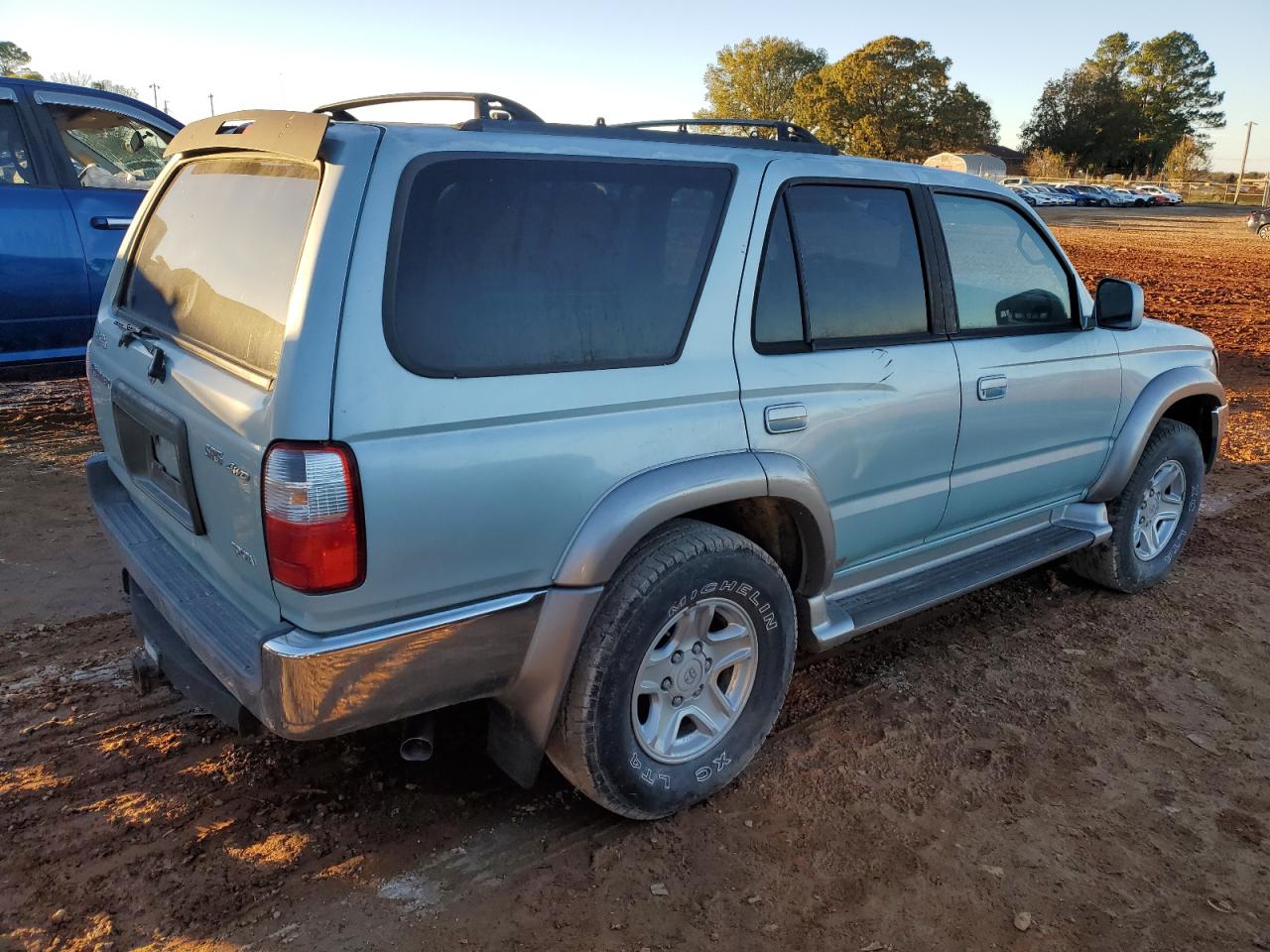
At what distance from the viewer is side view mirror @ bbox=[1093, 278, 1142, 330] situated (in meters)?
3.87

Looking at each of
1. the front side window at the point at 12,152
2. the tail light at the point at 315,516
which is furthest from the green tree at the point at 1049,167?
the tail light at the point at 315,516

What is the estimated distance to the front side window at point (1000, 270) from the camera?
350 cm

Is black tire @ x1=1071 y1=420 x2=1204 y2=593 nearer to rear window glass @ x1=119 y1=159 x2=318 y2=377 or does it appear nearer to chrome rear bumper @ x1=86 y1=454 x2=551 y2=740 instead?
chrome rear bumper @ x1=86 y1=454 x2=551 y2=740

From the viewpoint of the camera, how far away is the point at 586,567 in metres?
2.37

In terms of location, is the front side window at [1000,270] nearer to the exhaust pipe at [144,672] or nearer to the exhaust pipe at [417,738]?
the exhaust pipe at [417,738]

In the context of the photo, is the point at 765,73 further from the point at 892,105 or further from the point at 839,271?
the point at 839,271

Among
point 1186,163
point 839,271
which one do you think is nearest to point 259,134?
point 839,271

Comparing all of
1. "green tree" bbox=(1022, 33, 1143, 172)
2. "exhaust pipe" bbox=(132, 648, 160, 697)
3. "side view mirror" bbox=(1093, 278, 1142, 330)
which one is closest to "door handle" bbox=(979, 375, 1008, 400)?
"side view mirror" bbox=(1093, 278, 1142, 330)

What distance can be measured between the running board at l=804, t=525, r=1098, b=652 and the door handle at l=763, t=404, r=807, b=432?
2.23ft

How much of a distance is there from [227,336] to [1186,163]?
306 feet

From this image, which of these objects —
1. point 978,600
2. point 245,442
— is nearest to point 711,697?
point 245,442

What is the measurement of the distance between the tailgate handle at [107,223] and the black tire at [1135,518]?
18.9 ft

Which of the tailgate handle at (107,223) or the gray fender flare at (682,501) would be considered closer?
the gray fender flare at (682,501)

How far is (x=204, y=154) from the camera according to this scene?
2873 mm
